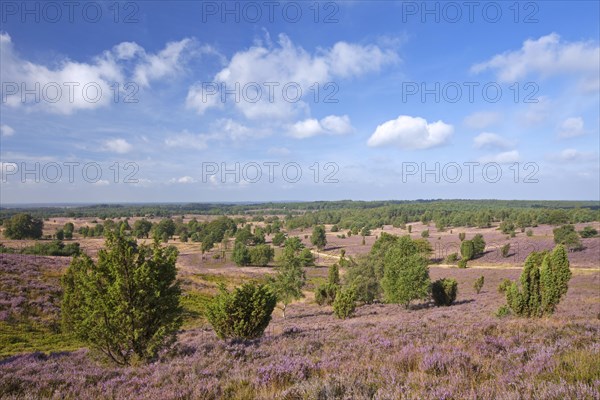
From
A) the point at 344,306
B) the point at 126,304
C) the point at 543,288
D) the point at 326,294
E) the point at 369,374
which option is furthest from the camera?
the point at 326,294

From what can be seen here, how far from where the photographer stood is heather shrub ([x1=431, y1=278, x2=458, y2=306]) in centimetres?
3197

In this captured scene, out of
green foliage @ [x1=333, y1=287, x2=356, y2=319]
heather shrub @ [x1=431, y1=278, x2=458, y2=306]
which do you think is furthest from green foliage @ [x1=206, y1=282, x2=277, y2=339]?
heather shrub @ [x1=431, y1=278, x2=458, y2=306]

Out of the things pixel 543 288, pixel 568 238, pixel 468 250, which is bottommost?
pixel 468 250

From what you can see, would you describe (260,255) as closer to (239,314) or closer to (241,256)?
(241,256)

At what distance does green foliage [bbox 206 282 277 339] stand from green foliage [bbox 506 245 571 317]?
13.7 meters

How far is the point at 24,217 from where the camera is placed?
376 feet

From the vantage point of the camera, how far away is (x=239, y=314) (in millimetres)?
15094

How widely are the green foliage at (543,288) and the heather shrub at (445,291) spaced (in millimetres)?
14794

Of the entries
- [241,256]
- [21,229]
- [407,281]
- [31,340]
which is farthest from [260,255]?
[21,229]

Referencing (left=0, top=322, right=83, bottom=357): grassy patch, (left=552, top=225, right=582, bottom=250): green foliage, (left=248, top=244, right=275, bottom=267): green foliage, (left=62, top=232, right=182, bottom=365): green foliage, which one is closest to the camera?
(left=62, top=232, right=182, bottom=365): green foliage

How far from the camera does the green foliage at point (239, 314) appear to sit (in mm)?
15078

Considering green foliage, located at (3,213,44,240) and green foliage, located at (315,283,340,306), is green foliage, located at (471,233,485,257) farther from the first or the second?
green foliage, located at (3,213,44,240)

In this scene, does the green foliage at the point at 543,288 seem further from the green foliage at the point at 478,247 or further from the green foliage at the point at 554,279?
the green foliage at the point at 478,247

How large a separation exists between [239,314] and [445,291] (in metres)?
24.8
